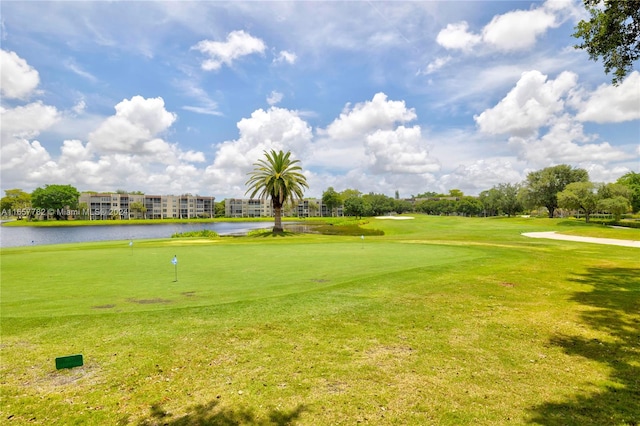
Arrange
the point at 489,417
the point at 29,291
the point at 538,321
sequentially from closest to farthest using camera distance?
1. the point at 489,417
2. the point at 538,321
3. the point at 29,291

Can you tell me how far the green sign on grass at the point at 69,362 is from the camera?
6.40 metres

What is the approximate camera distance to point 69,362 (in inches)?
256

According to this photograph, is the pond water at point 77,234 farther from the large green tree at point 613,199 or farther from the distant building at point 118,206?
the distant building at point 118,206

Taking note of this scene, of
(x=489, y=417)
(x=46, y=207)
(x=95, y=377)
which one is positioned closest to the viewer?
(x=489, y=417)

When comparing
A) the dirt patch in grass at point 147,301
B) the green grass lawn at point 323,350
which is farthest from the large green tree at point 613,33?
the dirt patch in grass at point 147,301

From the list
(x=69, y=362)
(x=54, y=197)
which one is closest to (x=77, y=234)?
(x=54, y=197)

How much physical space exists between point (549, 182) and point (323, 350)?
99765mm

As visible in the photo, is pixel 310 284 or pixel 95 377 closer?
pixel 95 377

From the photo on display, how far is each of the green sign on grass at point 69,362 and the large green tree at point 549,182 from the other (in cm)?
10137

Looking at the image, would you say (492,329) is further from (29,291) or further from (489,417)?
(29,291)

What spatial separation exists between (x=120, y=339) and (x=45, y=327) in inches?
100

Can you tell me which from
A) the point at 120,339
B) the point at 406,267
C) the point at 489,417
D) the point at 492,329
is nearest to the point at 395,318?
the point at 492,329

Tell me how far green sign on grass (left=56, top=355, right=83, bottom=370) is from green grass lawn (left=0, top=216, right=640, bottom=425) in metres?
0.15

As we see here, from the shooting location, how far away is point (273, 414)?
16.8 ft
